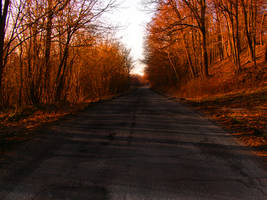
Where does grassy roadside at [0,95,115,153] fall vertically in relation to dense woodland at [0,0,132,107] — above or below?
below

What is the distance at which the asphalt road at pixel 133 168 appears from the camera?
2.74 meters

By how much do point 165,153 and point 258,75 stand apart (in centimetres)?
1397

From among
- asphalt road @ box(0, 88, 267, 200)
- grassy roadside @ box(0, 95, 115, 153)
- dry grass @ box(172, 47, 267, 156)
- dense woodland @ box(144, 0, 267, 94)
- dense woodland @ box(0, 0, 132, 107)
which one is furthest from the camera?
dense woodland @ box(144, 0, 267, 94)

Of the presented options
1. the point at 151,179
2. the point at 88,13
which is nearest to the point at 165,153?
the point at 151,179

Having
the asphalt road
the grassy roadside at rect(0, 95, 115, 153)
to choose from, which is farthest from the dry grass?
the grassy roadside at rect(0, 95, 115, 153)

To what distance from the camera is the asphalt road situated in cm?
274

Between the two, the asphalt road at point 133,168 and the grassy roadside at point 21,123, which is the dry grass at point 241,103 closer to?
the asphalt road at point 133,168

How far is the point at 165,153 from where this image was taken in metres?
4.21

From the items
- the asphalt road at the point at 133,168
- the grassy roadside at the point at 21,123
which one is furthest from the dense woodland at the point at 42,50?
the asphalt road at the point at 133,168

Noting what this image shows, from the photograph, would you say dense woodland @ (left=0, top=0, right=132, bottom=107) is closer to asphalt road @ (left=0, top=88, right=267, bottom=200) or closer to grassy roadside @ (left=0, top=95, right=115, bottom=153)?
grassy roadside @ (left=0, top=95, right=115, bottom=153)

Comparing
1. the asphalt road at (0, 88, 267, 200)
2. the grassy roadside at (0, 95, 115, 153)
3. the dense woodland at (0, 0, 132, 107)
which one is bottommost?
the asphalt road at (0, 88, 267, 200)

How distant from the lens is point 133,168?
11.4 ft

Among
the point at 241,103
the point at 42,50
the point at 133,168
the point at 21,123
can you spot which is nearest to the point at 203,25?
the point at 241,103

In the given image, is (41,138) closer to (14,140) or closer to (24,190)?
(14,140)
